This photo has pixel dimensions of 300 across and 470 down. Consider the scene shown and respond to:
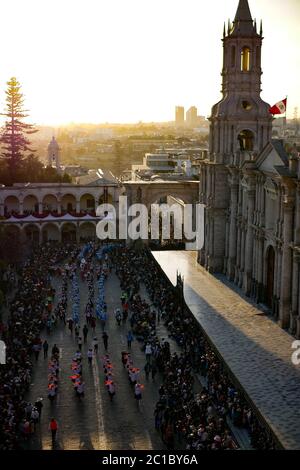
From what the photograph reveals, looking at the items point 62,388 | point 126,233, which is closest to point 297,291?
point 62,388

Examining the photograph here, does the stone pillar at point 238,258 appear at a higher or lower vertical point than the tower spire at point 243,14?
lower

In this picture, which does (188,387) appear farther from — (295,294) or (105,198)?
(105,198)

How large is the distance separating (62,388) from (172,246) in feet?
77.1

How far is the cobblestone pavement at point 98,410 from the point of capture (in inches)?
736

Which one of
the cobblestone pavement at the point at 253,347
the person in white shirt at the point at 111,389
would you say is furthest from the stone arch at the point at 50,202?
the person in white shirt at the point at 111,389

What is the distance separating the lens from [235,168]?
33.2 metres

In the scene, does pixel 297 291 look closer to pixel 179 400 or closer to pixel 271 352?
pixel 271 352

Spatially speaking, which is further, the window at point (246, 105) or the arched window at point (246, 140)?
the arched window at point (246, 140)

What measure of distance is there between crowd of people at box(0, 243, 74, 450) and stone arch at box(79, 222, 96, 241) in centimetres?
934

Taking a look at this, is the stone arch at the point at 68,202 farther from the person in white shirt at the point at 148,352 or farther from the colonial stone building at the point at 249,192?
the person in white shirt at the point at 148,352

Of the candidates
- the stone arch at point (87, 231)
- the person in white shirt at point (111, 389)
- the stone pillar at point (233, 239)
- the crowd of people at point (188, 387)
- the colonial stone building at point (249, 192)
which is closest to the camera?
the crowd of people at point (188, 387)

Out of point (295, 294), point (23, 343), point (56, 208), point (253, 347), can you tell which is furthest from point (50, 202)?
point (253, 347)

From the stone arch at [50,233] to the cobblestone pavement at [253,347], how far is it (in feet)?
62.6

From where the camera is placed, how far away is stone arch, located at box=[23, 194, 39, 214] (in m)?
53.8
